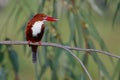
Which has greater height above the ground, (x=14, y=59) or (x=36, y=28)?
(x=36, y=28)

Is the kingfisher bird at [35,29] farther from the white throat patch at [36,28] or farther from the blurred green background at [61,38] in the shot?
the blurred green background at [61,38]

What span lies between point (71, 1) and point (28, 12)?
0.21 meters

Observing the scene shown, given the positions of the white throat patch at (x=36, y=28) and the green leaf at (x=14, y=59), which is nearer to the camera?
the white throat patch at (x=36, y=28)

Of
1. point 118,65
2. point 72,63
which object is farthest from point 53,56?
point 118,65

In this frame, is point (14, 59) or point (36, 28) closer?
point (36, 28)

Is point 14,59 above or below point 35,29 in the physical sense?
below

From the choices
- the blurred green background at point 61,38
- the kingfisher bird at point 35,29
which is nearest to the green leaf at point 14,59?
the blurred green background at point 61,38

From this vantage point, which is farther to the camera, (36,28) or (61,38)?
(61,38)

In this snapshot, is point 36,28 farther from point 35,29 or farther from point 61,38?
point 61,38

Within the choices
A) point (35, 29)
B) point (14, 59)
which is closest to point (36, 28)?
point (35, 29)

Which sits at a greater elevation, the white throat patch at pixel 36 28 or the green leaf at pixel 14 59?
the white throat patch at pixel 36 28

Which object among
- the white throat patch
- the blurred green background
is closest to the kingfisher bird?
the white throat patch

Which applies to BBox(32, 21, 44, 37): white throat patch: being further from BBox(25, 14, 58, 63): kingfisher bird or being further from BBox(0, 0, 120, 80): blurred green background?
BBox(0, 0, 120, 80): blurred green background

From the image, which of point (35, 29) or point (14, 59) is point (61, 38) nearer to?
point (14, 59)
